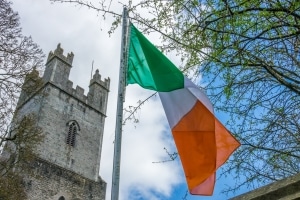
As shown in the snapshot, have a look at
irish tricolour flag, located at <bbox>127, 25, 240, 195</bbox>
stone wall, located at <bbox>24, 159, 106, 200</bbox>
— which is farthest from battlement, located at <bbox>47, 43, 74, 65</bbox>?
irish tricolour flag, located at <bbox>127, 25, 240, 195</bbox>

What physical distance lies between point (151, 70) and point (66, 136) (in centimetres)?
2844

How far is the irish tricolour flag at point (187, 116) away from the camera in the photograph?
3830 millimetres

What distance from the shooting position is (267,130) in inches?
226

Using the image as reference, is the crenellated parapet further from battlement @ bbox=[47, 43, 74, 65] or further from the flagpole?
the flagpole

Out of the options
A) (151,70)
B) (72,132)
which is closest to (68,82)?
(72,132)

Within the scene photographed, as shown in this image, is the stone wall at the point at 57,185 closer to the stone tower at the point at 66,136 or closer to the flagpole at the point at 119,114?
the stone tower at the point at 66,136

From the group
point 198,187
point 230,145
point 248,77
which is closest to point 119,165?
point 198,187

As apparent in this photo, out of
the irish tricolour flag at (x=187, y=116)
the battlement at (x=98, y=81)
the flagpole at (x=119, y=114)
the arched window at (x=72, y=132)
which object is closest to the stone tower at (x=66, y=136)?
the arched window at (x=72, y=132)

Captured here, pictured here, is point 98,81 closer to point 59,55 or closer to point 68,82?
point 68,82

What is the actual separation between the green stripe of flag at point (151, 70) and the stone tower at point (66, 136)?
22.7m

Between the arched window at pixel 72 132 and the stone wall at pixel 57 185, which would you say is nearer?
the stone wall at pixel 57 185

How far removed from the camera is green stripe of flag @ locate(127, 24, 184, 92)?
14.2 ft

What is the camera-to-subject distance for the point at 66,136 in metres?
31.7

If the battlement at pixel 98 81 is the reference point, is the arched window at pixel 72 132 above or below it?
below
